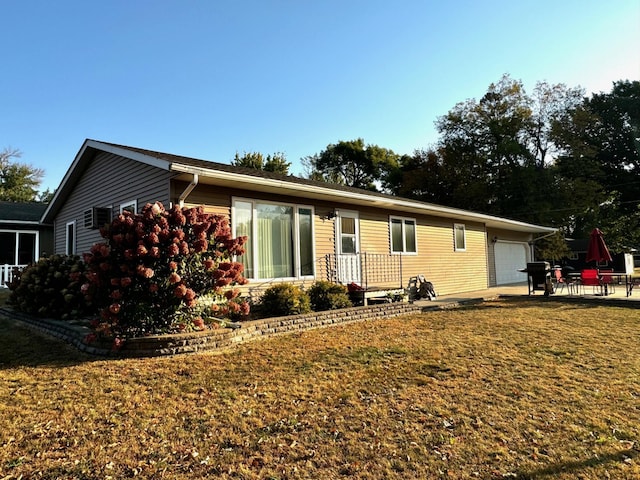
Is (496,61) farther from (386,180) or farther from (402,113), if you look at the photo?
(386,180)

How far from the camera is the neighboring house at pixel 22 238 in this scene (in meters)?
15.6

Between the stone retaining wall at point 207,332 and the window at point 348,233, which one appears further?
the window at point 348,233

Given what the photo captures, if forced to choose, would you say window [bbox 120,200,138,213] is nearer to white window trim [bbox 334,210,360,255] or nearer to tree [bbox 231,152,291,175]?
white window trim [bbox 334,210,360,255]

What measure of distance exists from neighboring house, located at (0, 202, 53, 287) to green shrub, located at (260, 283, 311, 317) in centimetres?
1251

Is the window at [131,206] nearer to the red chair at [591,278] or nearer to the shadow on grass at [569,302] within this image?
the shadow on grass at [569,302]

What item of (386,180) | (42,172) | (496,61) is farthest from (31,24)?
(42,172)

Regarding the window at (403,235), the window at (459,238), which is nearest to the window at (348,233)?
the window at (403,235)

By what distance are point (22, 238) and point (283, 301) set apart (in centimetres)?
1436

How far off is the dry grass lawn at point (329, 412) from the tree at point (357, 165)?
31751 mm

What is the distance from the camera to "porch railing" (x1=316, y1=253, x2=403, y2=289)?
9.91 metres

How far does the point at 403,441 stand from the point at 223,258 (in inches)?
169

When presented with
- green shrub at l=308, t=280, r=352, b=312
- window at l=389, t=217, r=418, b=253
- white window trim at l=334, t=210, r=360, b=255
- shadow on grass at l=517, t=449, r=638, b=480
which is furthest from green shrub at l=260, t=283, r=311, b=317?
shadow on grass at l=517, t=449, r=638, b=480

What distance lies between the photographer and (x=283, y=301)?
7598 millimetres

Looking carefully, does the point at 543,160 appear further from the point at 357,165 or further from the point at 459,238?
the point at 459,238
